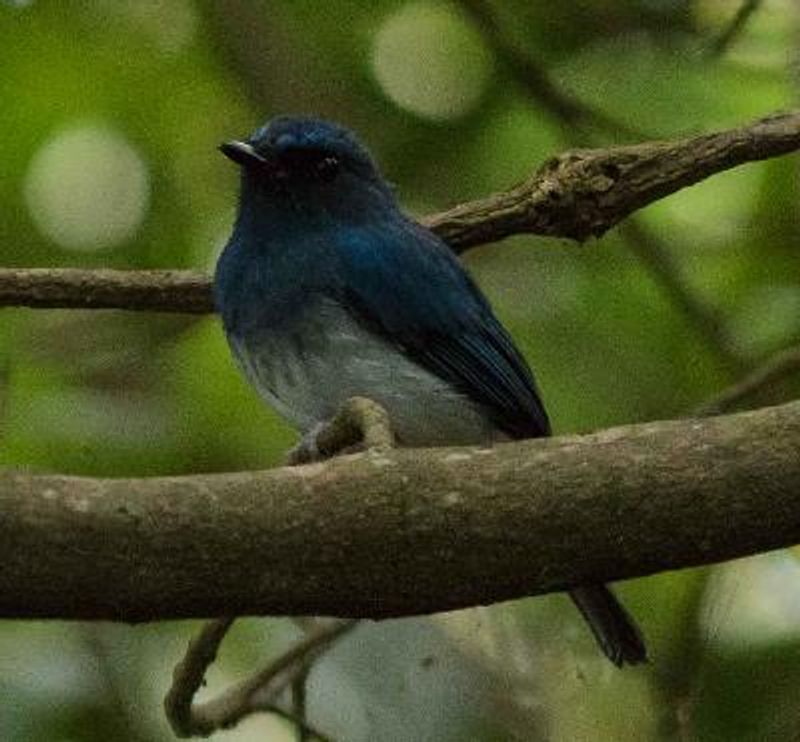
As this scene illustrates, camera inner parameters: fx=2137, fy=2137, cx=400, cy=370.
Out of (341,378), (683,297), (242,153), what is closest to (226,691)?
(341,378)

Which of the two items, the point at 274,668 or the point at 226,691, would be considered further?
the point at 226,691

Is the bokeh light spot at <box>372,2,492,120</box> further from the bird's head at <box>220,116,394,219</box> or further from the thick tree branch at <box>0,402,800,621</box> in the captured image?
the thick tree branch at <box>0,402,800,621</box>

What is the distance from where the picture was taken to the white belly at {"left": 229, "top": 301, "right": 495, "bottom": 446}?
14.3 feet

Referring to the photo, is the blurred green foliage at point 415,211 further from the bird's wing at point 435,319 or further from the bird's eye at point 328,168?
the bird's eye at point 328,168

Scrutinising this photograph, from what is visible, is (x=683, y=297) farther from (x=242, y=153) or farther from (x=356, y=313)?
(x=242, y=153)

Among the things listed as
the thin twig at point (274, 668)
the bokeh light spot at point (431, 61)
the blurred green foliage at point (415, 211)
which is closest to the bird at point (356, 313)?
the blurred green foliage at point (415, 211)

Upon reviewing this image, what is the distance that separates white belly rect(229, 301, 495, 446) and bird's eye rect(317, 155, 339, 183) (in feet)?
1.48

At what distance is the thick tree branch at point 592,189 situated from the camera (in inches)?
153

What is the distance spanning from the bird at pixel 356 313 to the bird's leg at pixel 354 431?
752mm

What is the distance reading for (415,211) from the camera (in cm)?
599

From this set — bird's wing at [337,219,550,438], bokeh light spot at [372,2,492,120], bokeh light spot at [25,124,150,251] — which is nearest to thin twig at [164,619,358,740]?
bird's wing at [337,219,550,438]

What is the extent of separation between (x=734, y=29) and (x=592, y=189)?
1.25 m

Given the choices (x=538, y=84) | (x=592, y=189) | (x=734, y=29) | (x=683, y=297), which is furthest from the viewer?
(x=538, y=84)

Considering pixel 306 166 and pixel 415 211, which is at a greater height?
pixel 306 166
